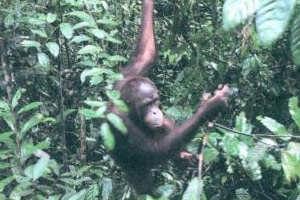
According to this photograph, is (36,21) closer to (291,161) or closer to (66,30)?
(66,30)

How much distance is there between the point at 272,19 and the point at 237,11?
3.5 inches

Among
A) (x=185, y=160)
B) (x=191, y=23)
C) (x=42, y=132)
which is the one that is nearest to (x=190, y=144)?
(x=185, y=160)

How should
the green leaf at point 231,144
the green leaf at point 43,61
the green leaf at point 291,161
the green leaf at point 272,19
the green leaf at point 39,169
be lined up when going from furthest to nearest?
1. the green leaf at point 43,61
2. the green leaf at point 39,169
3. the green leaf at point 231,144
4. the green leaf at point 291,161
5. the green leaf at point 272,19

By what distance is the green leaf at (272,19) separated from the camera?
1182 mm

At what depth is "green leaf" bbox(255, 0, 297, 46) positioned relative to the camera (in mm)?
1182

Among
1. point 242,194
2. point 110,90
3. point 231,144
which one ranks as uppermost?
point 110,90

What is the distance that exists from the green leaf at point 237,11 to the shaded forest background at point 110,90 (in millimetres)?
1037

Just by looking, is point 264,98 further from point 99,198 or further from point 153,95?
point 99,198

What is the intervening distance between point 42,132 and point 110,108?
81 cm

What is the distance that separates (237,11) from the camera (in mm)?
1274

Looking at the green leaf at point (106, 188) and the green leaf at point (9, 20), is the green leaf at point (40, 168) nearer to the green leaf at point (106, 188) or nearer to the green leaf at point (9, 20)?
the green leaf at point (106, 188)

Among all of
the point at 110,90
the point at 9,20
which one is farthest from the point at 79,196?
the point at 9,20

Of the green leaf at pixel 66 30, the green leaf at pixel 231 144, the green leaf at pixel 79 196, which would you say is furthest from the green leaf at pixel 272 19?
the green leaf at pixel 66 30

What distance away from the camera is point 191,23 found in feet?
11.7
